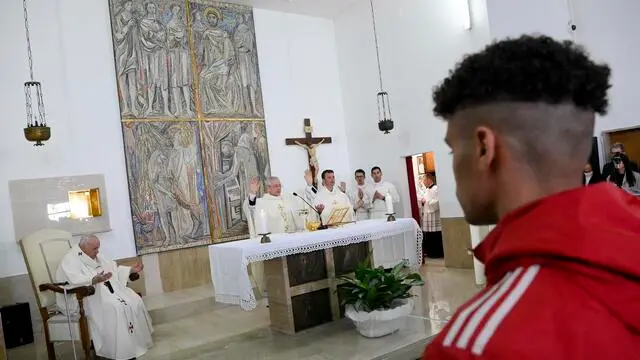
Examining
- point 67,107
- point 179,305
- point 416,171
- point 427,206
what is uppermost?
point 67,107

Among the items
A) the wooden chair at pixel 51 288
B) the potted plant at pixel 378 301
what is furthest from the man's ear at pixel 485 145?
the wooden chair at pixel 51 288

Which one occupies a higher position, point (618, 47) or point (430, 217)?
point (618, 47)

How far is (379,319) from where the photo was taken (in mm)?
4629

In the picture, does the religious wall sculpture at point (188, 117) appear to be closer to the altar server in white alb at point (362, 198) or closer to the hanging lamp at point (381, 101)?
the altar server in white alb at point (362, 198)

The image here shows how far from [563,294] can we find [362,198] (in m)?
8.53

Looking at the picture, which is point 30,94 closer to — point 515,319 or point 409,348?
point 409,348

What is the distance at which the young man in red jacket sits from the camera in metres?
0.64

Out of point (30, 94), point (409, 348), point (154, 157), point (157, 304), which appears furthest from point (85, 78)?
point (409, 348)

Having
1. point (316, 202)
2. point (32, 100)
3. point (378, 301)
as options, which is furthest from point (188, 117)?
point (378, 301)

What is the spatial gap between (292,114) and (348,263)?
4.32 meters

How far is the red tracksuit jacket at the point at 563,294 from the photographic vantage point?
64 centimetres

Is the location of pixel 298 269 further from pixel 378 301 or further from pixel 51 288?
pixel 51 288

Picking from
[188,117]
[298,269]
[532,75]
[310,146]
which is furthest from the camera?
[310,146]

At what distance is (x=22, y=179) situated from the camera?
6.77m
